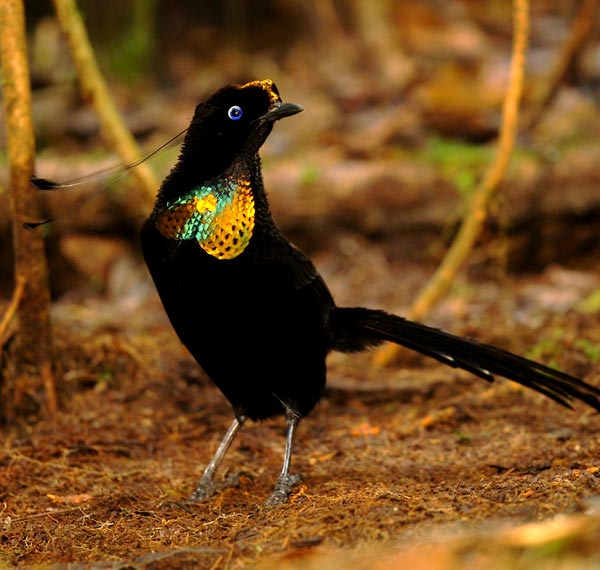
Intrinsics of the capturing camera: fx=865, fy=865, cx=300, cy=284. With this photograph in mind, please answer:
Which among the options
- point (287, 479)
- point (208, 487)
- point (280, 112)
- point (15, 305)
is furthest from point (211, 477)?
point (280, 112)

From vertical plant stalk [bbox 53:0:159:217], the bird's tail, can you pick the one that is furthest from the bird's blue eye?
vertical plant stalk [bbox 53:0:159:217]

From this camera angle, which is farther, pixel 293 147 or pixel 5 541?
pixel 293 147

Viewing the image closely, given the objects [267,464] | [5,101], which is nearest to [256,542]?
[267,464]

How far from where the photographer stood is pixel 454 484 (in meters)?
3.02

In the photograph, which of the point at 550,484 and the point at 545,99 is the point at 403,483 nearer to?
the point at 550,484

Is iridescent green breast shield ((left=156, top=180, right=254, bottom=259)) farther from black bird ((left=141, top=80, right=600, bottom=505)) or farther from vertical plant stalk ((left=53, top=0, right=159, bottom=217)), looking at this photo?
vertical plant stalk ((left=53, top=0, right=159, bottom=217))

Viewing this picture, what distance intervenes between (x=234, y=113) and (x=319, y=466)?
159 cm

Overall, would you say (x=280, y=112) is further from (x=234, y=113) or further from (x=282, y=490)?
(x=282, y=490)

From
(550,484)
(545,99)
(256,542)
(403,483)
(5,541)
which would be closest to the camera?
(256,542)

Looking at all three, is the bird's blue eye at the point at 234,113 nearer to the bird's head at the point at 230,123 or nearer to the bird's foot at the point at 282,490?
the bird's head at the point at 230,123

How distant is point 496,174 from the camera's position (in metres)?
4.97

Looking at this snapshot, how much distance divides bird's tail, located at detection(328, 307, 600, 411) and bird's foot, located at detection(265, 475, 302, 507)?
0.61m

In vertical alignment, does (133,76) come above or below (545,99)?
above

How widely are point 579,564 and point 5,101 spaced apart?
325cm
